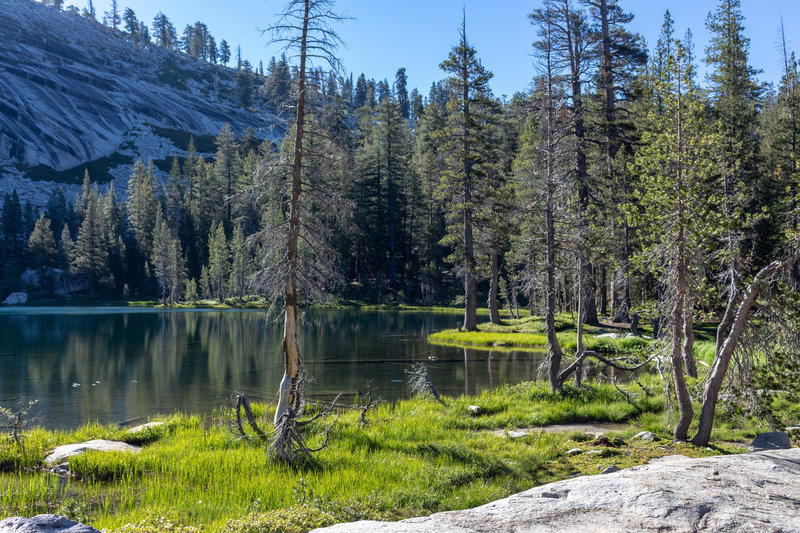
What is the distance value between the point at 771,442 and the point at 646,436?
251cm

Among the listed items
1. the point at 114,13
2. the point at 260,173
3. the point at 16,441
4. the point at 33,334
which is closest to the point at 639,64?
the point at 260,173

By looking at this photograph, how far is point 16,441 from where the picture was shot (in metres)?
10.8

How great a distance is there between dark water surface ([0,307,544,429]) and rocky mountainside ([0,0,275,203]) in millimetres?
99888

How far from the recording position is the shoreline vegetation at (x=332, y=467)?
7.23 m

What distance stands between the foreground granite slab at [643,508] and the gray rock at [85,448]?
7.90 metres

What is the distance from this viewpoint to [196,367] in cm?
2556

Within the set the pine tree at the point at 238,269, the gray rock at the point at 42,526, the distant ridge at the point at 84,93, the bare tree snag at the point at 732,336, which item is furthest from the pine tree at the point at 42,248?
the bare tree snag at the point at 732,336

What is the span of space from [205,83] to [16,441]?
650 feet

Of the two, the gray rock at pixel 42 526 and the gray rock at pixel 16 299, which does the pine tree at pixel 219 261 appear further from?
the gray rock at pixel 42 526

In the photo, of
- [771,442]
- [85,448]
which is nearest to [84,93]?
[85,448]

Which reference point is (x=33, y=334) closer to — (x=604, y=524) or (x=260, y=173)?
(x=260, y=173)

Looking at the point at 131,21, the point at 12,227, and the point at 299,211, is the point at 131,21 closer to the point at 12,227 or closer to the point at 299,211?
the point at 12,227

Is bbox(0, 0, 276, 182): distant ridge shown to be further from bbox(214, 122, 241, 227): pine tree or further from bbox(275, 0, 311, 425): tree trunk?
bbox(275, 0, 311, 425): tree trunk

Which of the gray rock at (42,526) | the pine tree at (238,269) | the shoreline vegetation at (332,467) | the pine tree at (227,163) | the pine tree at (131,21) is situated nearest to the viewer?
the gray rock at (42,526)
